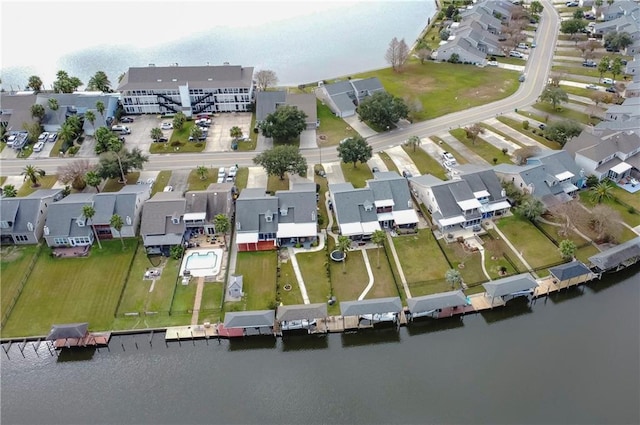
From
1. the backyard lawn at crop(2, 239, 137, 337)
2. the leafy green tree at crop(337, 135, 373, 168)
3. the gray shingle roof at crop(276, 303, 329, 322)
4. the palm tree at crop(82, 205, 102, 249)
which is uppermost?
the leafy green tree at crop(337, 135, 373, 168)

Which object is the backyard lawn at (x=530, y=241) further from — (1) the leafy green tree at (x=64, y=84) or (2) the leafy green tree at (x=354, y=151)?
(1) the leafy green tree at (x=64, y=84)

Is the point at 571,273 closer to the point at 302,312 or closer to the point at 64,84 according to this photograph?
the point at 302,312

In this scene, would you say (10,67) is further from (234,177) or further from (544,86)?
(544,86)

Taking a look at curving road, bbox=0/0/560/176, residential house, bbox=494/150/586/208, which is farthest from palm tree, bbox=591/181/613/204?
curving road, bbox=0/0/560/176

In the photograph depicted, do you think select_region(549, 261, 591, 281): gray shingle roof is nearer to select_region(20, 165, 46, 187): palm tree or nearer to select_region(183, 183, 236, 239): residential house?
select_region(183, 183, 236, 239): residential house

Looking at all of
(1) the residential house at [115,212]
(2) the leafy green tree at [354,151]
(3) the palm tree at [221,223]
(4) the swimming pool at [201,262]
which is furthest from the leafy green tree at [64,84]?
(2) the leafy green tree at [354,151]

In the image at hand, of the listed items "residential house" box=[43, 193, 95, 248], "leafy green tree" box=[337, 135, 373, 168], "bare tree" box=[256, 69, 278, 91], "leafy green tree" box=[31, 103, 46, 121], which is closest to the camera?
"residential house" box=[43, 193, 95, 248]
